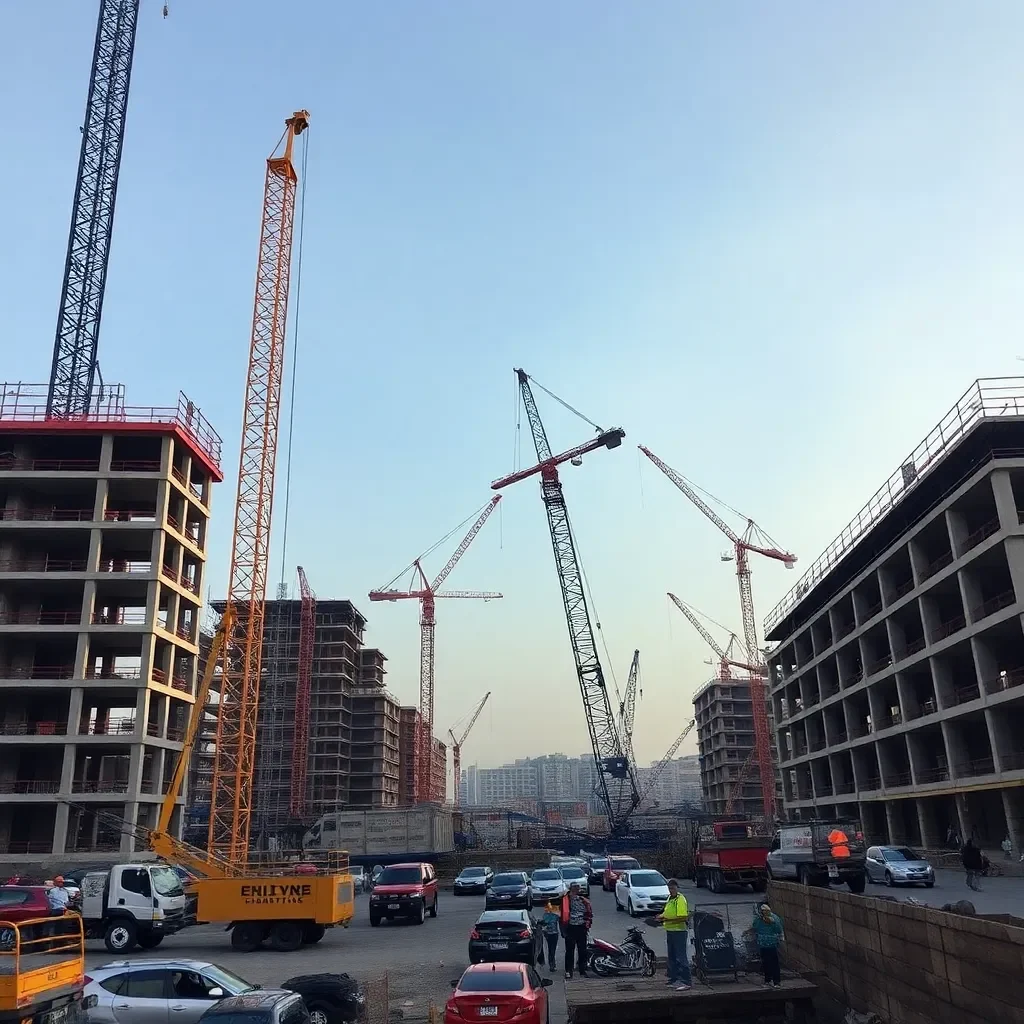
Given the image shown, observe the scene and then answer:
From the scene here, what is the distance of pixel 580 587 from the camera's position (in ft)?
289

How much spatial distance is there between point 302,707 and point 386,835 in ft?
185

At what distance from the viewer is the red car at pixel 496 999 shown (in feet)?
43.7

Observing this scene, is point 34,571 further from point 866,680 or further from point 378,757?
point 378,757

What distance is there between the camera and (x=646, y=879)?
33219mm

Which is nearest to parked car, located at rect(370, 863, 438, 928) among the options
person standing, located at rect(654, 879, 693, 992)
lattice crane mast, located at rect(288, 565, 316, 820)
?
person standing, located at rect(654, 879, 693, 992)

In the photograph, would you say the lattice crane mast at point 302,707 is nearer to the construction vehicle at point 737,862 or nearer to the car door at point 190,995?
the construction vehicle at point 737,862

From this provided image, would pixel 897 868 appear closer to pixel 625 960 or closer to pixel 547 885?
pixel 547 885

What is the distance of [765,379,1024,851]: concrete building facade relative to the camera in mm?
41500

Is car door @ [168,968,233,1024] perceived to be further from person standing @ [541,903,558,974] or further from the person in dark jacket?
the person in dark jacket

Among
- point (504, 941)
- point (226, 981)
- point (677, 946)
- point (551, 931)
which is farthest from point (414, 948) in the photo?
→ point (226, 981)

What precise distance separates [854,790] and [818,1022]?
5300 cm

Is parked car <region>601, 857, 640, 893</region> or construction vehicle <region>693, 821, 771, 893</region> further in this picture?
parked car <region>601, 857, 640, 893</region>

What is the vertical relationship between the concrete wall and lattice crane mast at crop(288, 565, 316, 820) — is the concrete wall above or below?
below

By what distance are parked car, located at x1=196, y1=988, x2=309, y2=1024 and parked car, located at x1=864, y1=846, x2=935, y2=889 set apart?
85.7 feet
